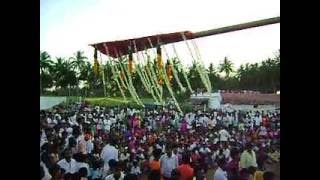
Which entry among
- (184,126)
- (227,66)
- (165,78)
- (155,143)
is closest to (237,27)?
(227,66)

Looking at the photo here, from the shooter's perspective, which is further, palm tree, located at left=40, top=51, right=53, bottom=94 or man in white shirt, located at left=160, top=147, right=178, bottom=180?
palm tree, located at left=40, top=51, right=53, bottom=94

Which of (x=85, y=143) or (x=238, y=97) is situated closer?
(x=238, y=97)

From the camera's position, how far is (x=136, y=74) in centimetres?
260

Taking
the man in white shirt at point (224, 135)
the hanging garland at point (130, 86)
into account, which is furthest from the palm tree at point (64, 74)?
the man in white shirt at point (224, 135)

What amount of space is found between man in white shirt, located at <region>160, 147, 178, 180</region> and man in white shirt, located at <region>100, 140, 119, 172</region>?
9.1 inches

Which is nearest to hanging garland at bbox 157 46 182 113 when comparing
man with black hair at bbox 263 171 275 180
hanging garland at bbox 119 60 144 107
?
hanging garland at bbox 119 60 144 107

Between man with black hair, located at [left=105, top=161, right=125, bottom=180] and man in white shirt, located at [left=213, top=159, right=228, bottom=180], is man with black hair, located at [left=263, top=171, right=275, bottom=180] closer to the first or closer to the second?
man in white shirt, located at [left=213, top=159, right=228, bottom=180]

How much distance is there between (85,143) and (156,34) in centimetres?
63

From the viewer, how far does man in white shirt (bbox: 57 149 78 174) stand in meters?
2.62

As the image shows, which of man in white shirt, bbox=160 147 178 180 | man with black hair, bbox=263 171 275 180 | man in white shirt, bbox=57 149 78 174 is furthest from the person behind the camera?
man in white shirt, bbox=57 149 78 174
